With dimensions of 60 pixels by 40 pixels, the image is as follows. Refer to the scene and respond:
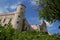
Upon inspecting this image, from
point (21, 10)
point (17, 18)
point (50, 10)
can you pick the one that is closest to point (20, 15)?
point (17, 18)

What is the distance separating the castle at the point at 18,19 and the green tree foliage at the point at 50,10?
4479cm

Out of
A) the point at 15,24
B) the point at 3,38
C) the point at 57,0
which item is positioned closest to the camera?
the point at 3,38

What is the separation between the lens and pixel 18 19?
7569 cm

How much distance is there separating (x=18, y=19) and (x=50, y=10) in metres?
48.6

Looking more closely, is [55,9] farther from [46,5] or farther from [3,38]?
[3,38]

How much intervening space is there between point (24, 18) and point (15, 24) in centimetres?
448

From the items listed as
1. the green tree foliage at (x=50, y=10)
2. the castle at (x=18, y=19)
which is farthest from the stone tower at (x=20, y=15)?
the green tree foliage at (x=50, y=10)

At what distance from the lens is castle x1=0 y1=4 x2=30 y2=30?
245 feet

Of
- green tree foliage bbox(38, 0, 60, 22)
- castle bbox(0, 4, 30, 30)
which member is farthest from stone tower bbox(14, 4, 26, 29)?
green tree foliage bbox(38, 0, 60, 22)

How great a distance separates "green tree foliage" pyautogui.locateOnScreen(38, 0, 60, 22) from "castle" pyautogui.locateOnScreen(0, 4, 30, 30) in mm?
44792

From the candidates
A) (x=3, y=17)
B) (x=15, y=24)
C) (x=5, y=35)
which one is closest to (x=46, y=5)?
(x=5, y=35)

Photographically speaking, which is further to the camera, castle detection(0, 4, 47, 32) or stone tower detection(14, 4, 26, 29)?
stone tower detection(14, 4, 26, 29)

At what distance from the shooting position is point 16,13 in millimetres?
77062

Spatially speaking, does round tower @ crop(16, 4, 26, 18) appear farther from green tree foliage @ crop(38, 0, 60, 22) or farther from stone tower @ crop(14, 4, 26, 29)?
green tree foliage @ crop(38, 0, 60, 22)
